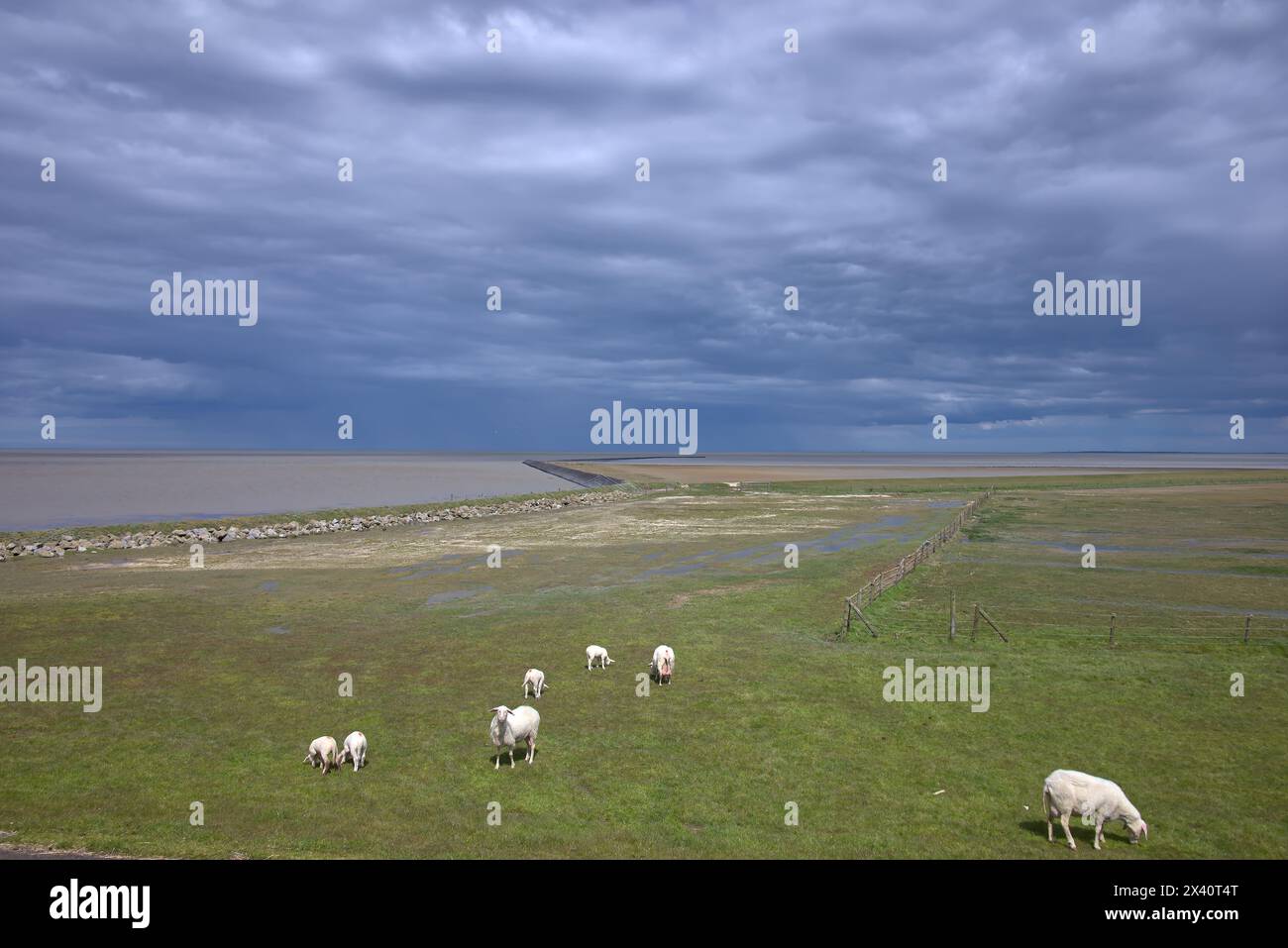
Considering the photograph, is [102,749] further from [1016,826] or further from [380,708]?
[1016,826]

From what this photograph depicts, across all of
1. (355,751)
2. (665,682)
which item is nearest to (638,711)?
(665,682)

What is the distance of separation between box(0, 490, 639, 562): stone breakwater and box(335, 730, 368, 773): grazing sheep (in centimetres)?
4870

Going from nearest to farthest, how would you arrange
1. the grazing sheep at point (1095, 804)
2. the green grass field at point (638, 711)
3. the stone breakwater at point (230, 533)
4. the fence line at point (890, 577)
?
the grazing sheep at point (1095, 804) < the green grass field at point (638, 711) < the fence line at point (890, 577) < the stone breakwater at point (230, 533)

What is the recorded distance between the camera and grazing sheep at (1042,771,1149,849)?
46.7 ft

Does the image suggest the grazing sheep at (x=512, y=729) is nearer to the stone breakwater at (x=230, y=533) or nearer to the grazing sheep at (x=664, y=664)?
the grazing sheep at (x=664, y=664)

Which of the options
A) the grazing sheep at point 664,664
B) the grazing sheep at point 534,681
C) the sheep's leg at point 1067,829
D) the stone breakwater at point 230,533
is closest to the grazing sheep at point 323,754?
the grazing sheep at point 534,681

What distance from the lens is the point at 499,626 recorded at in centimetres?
3256

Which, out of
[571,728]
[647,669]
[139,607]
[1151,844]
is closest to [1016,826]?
[1151,844]

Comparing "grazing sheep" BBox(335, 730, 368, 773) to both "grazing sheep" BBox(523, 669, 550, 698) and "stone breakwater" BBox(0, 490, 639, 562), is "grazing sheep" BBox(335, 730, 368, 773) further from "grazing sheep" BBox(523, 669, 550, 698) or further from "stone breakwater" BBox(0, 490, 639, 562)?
"stone breakwater" BBox(0, 490, 639, 562)

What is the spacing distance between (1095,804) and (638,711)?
11282mm

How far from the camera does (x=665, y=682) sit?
966 inches

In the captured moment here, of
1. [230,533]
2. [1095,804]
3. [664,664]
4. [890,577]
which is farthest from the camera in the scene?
[230,533]

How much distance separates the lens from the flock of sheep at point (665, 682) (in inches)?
562

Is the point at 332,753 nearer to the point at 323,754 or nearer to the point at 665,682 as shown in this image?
the point at 323,754
